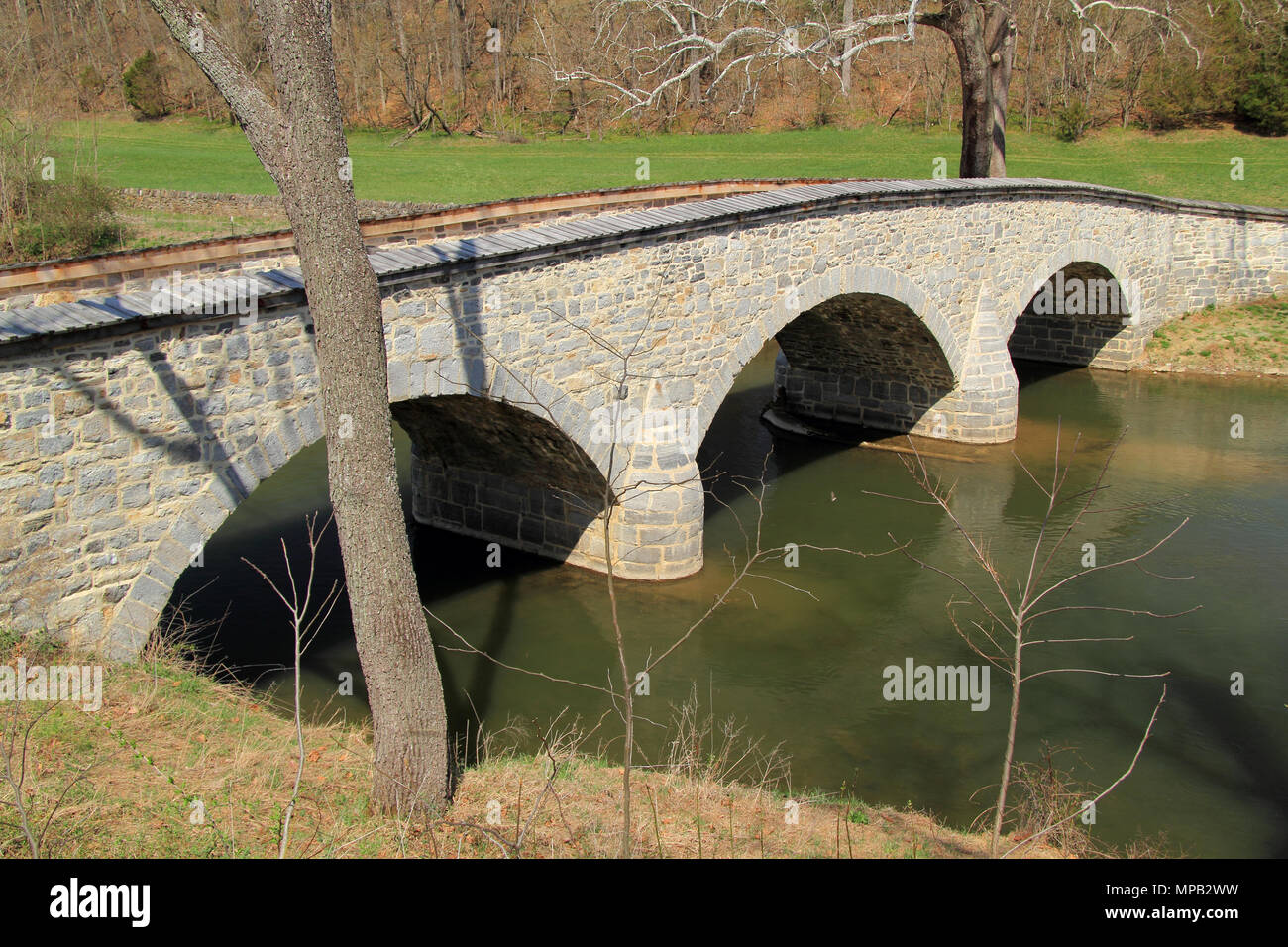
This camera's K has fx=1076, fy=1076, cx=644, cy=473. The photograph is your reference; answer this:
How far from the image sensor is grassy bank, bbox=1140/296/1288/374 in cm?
2220

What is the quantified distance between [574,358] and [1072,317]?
15932 millimetres

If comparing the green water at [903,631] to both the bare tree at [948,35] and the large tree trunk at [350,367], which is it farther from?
the bare tree at [948,35]

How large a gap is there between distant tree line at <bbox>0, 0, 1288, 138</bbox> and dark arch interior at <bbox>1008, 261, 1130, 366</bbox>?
39.8 feet

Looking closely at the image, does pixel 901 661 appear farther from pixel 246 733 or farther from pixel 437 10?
pixel 437 10

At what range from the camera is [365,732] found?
8.16 metres

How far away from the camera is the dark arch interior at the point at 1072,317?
22220 millimetres

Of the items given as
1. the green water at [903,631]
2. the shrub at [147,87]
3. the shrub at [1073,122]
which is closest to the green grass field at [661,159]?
the shrub at [1073,122]

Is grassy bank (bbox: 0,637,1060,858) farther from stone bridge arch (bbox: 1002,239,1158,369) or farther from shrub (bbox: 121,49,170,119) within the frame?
shrub (bbox: 121,49,170,119)

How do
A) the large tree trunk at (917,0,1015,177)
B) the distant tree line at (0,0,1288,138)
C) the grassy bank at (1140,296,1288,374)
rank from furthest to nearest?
1. the distant tree line at (0,0,1288,138)
2. the grassy bank at (1140,296,1288,374)
3. the large tree trunk at (917,0,1015,177)

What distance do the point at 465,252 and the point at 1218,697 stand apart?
8.14 metres

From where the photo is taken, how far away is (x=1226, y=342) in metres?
22.9

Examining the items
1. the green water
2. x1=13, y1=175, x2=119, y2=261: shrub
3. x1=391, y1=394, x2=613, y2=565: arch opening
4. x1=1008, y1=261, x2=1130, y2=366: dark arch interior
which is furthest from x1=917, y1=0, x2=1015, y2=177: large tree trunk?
x1=13, y1=175, x2=119, y2=261: shrub

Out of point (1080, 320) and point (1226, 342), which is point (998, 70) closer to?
point (1080, 320)

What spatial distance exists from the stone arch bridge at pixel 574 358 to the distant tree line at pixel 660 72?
11325 mm
